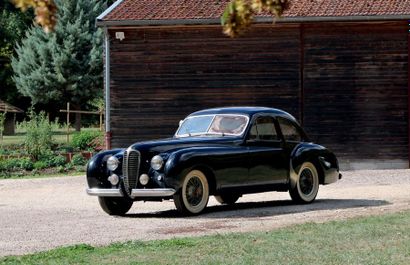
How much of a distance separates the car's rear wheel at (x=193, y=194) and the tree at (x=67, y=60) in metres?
45.7

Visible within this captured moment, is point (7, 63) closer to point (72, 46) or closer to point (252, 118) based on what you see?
point (72, 46)

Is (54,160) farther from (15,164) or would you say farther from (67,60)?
(67,60)

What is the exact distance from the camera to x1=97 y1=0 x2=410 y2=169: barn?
28.6 metres

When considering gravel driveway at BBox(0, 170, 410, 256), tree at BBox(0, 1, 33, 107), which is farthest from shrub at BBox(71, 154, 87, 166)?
tree at BBox(0, 1, 33, 107)

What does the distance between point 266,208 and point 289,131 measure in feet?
4.86

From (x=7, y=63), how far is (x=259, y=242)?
6510 centimetres

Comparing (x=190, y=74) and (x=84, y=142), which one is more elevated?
(x=190, y=74)

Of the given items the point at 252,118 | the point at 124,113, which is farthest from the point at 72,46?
the point at 252,118

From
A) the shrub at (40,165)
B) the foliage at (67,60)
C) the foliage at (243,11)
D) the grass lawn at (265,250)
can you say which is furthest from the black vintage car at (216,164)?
the foliage at (67,60)

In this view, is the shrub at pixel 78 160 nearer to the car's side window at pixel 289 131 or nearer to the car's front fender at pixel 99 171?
the car's side window at pixel 289 131

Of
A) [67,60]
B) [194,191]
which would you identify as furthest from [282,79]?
[67,60]

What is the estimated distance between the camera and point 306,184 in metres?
17.1

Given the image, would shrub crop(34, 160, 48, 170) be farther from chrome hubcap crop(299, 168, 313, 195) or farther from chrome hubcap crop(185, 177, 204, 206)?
chrome hubcap crop(185, 177, 204, 206)

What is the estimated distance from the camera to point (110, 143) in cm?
2922
